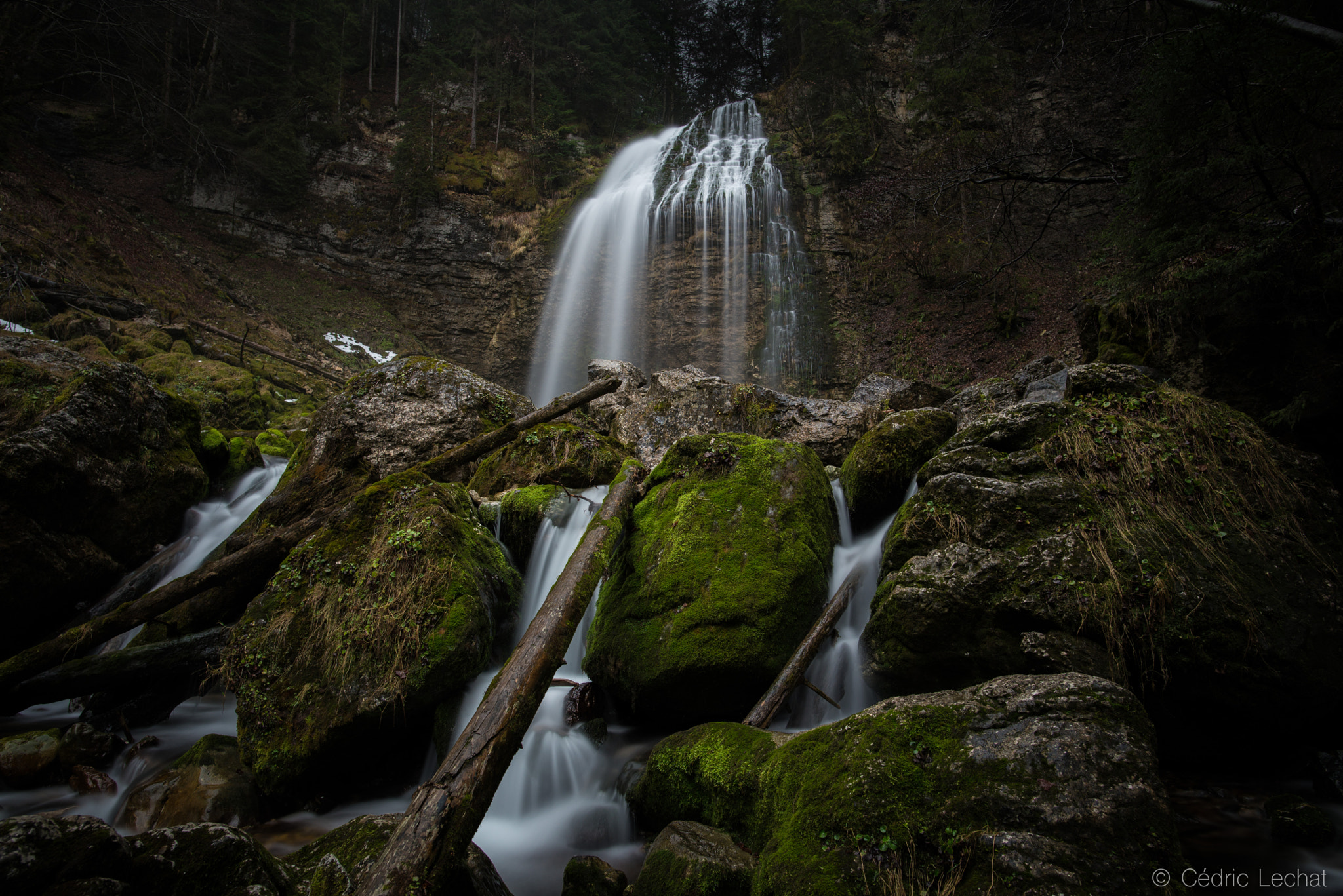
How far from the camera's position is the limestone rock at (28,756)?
4.07 m

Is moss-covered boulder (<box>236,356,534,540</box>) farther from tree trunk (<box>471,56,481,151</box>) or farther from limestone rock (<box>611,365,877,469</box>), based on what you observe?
tree trunk (<box>471,56,481,151</box>)

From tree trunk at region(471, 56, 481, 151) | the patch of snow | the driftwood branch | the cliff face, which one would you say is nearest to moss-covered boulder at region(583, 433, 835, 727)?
the driftwood branch

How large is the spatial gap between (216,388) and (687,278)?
13246mm

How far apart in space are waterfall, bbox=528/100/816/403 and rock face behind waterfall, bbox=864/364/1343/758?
13.2 metres

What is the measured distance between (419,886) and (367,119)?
95.4ft

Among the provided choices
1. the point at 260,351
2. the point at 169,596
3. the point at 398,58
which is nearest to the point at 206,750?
the point at 169,596

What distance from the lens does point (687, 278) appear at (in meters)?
18.8

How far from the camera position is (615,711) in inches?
189

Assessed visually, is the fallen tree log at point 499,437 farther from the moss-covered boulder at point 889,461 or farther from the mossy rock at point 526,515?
the moss-covered boulder at point 889,461

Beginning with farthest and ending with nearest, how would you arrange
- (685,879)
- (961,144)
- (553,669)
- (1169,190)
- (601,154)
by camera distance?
1. (601,154)
2. (961,144)
3. (1169,190)
4. (553,669)
5. (685,879)

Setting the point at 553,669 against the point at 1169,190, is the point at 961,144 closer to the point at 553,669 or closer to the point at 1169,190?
the point at 1169,190

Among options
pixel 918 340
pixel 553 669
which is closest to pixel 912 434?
pixel 553 669

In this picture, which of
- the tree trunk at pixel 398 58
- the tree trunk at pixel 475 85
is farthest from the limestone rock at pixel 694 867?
the tree trunk at pixel 398 58

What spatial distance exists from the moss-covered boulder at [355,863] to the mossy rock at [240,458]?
7.80 metres
